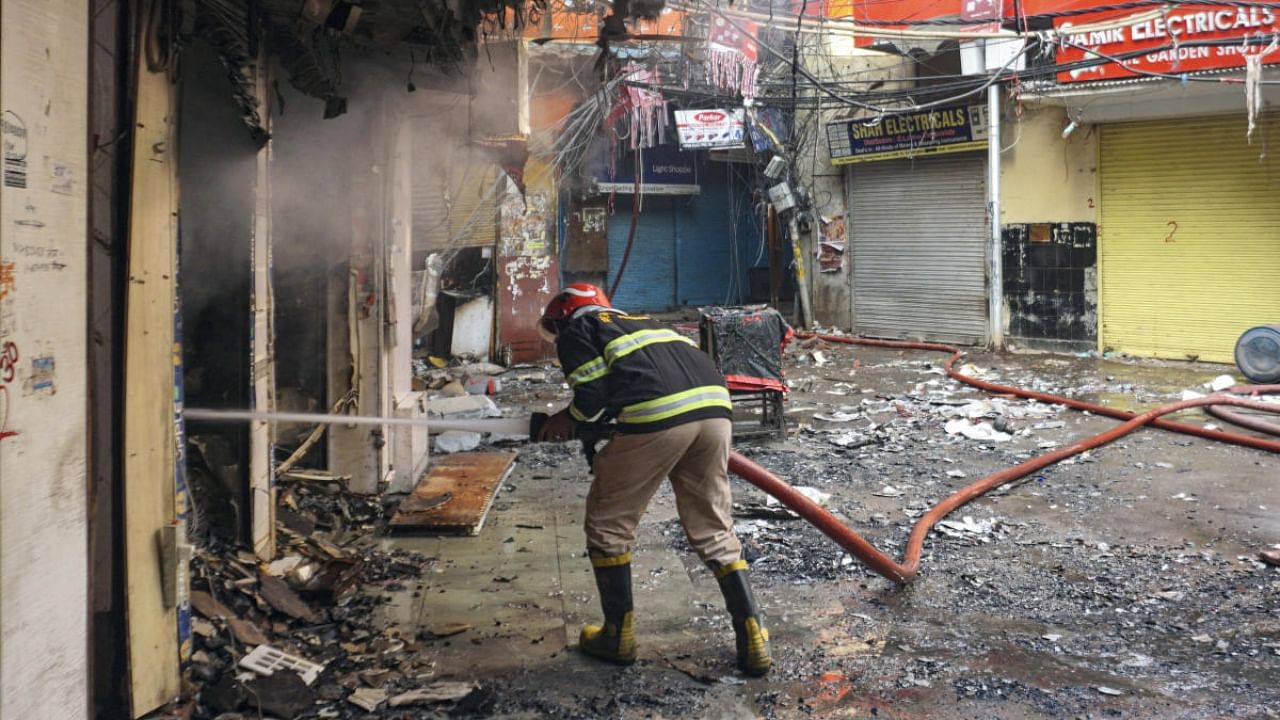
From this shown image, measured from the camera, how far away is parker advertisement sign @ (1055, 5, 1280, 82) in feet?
36.9

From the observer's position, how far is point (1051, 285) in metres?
14.9

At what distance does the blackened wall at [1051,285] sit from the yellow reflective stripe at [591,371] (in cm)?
1244

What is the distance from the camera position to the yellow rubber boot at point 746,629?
4.16 metres

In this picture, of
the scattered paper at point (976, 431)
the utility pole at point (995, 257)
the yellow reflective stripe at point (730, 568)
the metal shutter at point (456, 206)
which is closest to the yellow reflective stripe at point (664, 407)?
the yellow reflective stripe at point (730, 568)

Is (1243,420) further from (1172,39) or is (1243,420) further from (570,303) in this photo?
(570,303)

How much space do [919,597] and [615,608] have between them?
6.02 ft

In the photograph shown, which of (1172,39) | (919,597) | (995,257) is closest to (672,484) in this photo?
(919,597)

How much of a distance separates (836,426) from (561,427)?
603 centimetres

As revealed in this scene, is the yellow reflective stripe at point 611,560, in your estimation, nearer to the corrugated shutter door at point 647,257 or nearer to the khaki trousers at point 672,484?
the khaki trousers at point 672,484

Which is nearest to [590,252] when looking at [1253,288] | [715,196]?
[715,196]

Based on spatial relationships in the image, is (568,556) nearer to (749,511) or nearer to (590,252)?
(749,511)

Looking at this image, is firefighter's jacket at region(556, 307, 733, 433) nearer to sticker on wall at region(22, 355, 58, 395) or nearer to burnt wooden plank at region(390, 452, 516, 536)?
sticker on wall at region(22, 355, 58, 395)

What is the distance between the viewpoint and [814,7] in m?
16.5

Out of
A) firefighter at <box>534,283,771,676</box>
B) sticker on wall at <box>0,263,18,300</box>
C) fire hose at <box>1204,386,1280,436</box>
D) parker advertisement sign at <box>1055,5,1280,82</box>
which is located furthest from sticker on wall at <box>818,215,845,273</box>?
sticker on wall at <box>0,263,18,300</box>
